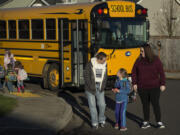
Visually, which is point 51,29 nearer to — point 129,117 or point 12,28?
point 12,28

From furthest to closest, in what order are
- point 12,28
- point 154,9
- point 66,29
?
1. point 154,9
2. point 12,28
3. point 66,29

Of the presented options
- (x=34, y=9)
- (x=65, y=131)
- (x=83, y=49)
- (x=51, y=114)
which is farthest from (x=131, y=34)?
(x=65, y=131)

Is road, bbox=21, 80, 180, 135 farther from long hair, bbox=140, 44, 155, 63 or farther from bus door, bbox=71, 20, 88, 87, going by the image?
long hair, bbox=140, 44, 155, 63

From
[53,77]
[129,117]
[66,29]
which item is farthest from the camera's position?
[53,77]

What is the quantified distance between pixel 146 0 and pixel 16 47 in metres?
21.9

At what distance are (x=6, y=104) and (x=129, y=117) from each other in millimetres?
3333

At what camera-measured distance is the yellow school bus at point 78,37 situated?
13.8m

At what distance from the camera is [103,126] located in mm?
9336

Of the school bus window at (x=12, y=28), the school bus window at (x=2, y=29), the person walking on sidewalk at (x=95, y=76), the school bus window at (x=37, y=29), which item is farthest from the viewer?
the school bus window at (x=2, y=29)

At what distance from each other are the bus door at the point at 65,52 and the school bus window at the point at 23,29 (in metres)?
2.24

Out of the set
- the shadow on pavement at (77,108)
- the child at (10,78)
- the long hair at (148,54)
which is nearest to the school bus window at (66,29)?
the shadow on pavement at (77,108)

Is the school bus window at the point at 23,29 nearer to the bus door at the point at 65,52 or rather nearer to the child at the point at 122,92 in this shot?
the bus door at the point at 65,52

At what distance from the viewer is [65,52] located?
576 inches

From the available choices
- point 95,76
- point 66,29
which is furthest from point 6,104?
point 66,29
